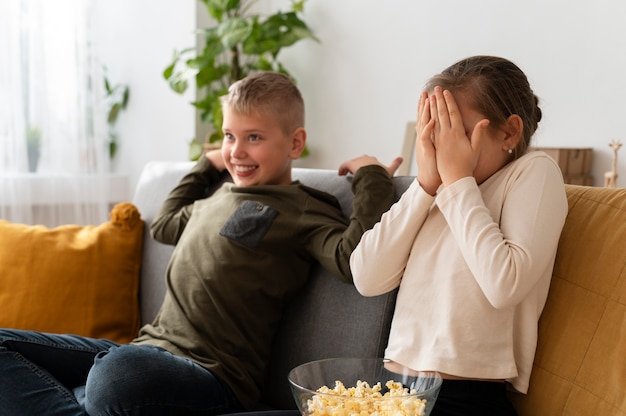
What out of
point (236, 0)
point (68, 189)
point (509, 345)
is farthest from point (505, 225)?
point (68, 189)

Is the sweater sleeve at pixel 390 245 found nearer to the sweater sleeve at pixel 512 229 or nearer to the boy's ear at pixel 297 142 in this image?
the sweater sleeve at pixel 512 229

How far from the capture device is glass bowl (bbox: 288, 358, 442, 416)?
1030 millimetres

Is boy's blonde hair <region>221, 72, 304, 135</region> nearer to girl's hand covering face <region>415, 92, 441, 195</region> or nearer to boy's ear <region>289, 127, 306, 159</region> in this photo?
boy's ear <region>289, 127, 306, 159</region>

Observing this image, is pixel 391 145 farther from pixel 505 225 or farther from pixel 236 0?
pixel 505 225

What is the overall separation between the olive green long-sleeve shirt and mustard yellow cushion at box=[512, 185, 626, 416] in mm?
413

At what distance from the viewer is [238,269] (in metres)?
1.75

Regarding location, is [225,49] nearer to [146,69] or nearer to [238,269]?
[146,69]

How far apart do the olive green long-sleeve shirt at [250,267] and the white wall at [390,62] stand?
87 cm

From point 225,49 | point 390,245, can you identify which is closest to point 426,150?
point 390,245

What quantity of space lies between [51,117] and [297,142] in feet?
7.02

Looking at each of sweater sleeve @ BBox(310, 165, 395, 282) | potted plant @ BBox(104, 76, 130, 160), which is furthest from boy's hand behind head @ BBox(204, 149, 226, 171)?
potted plant @ BBox(104, 76, 130, 160)

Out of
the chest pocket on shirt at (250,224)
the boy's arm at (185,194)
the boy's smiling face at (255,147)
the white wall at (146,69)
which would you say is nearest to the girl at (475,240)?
the chest pocket on shirt at (250,224)

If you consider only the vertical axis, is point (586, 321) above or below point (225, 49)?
below

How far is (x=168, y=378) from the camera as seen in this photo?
5.03 ft
